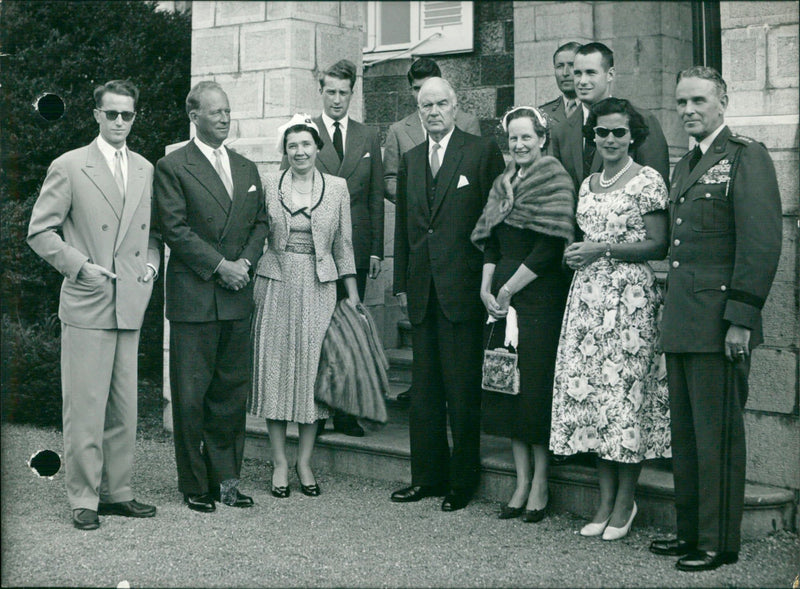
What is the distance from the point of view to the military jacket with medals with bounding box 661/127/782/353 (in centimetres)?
505

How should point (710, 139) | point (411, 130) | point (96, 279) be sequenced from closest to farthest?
point (710, 139) → point (96, 279) → point (411, 130)

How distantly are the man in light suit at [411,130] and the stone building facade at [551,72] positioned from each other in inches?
34.5

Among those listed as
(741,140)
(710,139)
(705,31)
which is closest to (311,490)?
(710,139)

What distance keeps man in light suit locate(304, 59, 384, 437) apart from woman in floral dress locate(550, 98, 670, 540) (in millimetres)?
1937

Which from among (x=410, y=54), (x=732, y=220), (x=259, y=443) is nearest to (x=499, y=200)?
(x=732, y=220)

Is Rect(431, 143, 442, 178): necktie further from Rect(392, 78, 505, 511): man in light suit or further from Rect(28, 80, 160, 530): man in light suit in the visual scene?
Rect(28, 80, 160, 530): man in light suit

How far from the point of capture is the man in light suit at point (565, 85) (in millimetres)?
6512

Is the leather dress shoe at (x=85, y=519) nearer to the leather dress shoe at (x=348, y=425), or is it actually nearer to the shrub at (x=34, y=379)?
the leather dress shoe at (x=348, y=425)

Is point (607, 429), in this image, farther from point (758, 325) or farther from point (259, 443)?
point (259, 443)

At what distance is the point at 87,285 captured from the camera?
5.85 metres

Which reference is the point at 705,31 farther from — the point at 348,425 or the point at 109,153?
the point at 109,153

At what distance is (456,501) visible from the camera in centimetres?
629

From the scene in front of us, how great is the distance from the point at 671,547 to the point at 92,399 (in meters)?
2.92

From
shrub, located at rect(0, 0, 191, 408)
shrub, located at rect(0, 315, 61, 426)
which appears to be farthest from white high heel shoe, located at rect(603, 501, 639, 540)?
shrub, located at rect(0, 0, 191, 408)
